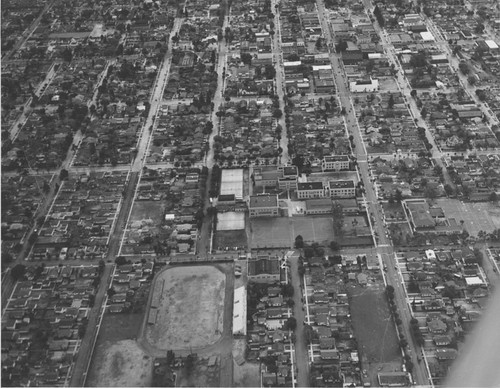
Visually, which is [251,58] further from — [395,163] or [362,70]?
[395,163]

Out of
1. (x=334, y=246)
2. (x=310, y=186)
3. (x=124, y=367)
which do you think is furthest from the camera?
(x=310, y=186)

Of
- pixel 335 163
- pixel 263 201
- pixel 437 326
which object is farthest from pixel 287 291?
pixel 335 163

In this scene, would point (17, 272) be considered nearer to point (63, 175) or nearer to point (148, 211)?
point (148, 211)

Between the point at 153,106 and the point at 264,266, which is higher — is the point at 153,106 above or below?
below

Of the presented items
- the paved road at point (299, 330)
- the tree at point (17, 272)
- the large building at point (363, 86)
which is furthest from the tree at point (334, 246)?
the large building at point (363, 86)

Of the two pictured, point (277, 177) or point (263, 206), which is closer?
point (263, 206)

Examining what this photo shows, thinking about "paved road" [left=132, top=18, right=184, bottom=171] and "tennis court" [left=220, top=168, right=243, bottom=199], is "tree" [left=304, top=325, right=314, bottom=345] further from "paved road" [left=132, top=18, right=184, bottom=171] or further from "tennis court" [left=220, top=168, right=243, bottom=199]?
"paved road" [left=132, top=18, right=184, bottom=171]
